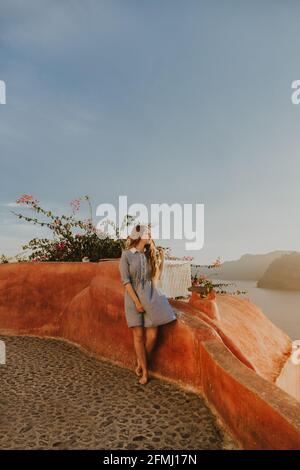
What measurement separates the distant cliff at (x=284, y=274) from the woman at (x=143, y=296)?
13614cm

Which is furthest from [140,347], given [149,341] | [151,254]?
[151,254]

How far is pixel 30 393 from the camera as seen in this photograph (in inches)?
162

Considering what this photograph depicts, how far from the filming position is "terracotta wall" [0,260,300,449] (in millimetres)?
2807

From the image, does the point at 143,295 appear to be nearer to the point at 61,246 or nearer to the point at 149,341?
the point at 149,341

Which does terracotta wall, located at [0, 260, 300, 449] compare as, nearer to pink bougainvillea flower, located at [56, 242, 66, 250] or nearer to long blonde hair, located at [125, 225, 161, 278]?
long blonde hair, located at [125, 225, 161, 278]

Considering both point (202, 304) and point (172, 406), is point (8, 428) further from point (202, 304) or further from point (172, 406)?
point (202, 304)

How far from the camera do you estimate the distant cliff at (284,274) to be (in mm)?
136625

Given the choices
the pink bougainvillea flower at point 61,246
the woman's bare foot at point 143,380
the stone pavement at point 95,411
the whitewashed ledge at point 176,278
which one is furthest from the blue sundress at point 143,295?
the pink bougainvillea flower at point 61,246

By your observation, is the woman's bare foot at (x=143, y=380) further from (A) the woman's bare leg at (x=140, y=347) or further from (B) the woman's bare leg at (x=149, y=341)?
(B) the woman's bare leg at (x=149, y=341)

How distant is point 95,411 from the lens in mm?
3666

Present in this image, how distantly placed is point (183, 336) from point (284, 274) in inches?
5747

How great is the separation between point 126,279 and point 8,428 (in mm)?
1792

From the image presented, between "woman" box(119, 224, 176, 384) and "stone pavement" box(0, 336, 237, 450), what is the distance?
1.36 feet
